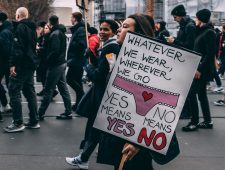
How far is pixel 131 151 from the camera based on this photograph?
324cm

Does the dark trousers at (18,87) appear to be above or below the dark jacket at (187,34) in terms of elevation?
below

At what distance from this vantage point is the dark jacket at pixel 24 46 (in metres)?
7.32

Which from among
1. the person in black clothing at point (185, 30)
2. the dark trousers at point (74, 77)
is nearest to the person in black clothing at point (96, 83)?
the person in black clothing at point (185, 30)

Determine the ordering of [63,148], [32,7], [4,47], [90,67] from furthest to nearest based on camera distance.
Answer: [32,7] → [4,47] → [63,148] → [90,67]

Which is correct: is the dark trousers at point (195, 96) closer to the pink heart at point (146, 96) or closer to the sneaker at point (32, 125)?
the sneaker at point (32, 125)

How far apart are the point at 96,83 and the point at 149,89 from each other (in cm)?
195

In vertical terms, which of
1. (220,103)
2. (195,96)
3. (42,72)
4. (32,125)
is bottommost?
(220,103)

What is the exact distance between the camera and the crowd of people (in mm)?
3462

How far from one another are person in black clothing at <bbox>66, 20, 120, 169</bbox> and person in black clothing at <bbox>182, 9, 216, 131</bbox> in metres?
2.46

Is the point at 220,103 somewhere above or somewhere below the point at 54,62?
below

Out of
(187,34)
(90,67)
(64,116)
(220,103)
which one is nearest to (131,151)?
(90,67)

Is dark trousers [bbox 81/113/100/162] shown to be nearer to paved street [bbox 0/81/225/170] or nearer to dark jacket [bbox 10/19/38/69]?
paved street [bbox 0/81/225/170]

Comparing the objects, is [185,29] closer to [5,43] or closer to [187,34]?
[187,34]

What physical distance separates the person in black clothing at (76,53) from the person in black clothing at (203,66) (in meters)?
2.16
